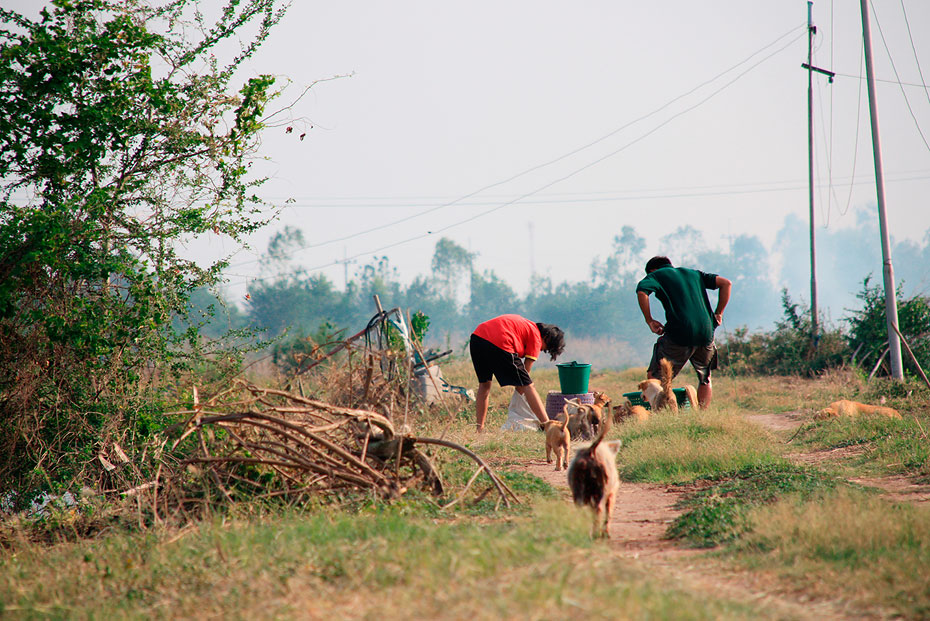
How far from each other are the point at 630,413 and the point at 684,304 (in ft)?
5.51

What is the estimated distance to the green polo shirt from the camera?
351 inches

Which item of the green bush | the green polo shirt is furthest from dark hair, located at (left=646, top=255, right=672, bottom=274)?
the green bush

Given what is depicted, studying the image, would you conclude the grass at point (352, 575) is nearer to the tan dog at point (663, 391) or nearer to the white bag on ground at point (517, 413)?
the tan dog at point (663, 391)

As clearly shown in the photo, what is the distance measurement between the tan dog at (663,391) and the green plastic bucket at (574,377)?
2.98 feet

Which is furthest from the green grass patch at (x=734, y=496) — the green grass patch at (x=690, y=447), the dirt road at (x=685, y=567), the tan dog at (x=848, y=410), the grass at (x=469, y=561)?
the tan dog at (x=848, y=410)

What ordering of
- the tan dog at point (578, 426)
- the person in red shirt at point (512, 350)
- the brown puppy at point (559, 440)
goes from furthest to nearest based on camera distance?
the person in red shirt at point (512, 350) → the tan dog at point (578, 426) → the brown puppy at point (559, 440)

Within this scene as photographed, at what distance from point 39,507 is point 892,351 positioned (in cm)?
1286

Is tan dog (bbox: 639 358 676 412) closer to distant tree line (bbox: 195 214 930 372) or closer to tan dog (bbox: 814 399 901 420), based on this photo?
tan dog (bbox: 814 399 901 420)

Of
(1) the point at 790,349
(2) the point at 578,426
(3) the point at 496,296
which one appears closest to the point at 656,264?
(2) the point at 578,426

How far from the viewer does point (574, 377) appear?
32.9 feet

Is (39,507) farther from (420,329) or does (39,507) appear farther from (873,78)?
(873,78)

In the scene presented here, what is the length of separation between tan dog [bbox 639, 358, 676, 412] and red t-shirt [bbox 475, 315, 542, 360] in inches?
67.9

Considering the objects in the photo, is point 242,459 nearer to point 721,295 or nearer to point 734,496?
point 734,496

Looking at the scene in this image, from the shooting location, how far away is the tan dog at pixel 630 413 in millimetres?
9211
